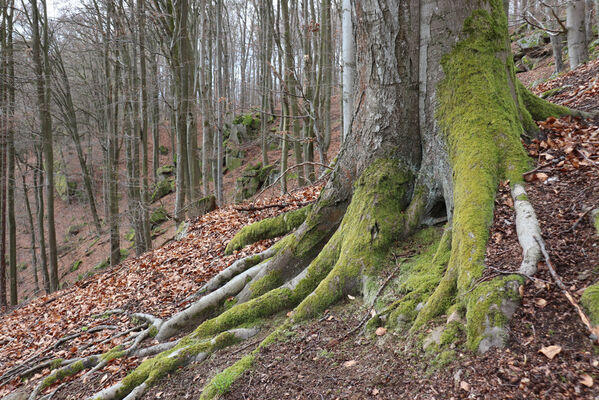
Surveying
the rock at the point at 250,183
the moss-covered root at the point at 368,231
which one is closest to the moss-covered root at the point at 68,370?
the moss-covered root at the point at 368,231

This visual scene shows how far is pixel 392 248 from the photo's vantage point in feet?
11.8

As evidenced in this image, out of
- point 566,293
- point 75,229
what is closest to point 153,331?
point 566,293

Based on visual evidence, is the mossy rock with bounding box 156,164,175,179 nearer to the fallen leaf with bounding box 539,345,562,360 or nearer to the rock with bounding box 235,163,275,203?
the rock with bounding box 235,163,275,203

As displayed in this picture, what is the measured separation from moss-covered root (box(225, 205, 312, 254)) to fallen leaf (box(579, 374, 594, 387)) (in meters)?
4.08

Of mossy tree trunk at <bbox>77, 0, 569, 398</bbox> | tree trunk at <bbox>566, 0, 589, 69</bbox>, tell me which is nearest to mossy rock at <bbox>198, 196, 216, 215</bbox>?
mossy tree trunk at <bbox>77, 0, 569, 398</bbox>

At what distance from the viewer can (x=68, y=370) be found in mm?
4598

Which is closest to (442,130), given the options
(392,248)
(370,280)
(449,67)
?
(449,67)

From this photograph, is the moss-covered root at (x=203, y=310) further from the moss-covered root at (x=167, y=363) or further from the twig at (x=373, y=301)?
the twig at (x=373, y=301)

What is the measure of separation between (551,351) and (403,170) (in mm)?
2196

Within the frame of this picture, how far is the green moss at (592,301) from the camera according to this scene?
6.07 feet

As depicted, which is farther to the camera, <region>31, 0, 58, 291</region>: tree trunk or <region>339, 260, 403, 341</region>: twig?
<region>31, 0, 58, 291</region>: tree trunk

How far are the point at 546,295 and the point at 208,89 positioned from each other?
770 inches

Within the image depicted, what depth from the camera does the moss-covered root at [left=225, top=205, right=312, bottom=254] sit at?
18.5 ft

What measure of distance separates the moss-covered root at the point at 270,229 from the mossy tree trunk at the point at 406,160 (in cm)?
132
